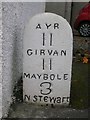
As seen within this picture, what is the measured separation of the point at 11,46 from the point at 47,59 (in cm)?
57

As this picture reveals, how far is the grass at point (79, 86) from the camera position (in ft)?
15.4

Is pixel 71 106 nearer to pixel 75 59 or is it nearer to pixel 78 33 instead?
pixel 75 59

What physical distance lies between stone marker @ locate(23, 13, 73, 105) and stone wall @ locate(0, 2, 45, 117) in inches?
8.8

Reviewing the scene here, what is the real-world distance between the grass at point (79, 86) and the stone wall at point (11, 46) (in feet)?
3.26

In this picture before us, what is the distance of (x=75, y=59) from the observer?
7.10 m

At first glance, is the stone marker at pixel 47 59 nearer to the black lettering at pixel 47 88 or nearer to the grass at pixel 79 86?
the black lettering at pixel 47 88

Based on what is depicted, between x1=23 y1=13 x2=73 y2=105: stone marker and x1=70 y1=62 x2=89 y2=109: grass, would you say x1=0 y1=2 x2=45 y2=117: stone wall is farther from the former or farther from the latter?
x1=70 y1=62 x2=89 y2=109: grass

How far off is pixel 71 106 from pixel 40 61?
852mm

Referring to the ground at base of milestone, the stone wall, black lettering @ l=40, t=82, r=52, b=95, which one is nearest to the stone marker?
black lettering @ l=40, t=82, r=52, b=95

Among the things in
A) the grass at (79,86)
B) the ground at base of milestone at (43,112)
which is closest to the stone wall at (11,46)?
the ground at base of milestone at (43,112)

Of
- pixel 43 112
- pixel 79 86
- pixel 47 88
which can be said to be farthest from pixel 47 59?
pixel 79 86

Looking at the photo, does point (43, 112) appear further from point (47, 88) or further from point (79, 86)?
point (79, 86)

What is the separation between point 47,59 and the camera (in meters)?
4.46

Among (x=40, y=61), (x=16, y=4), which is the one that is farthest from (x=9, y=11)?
(x=40, y=61)
